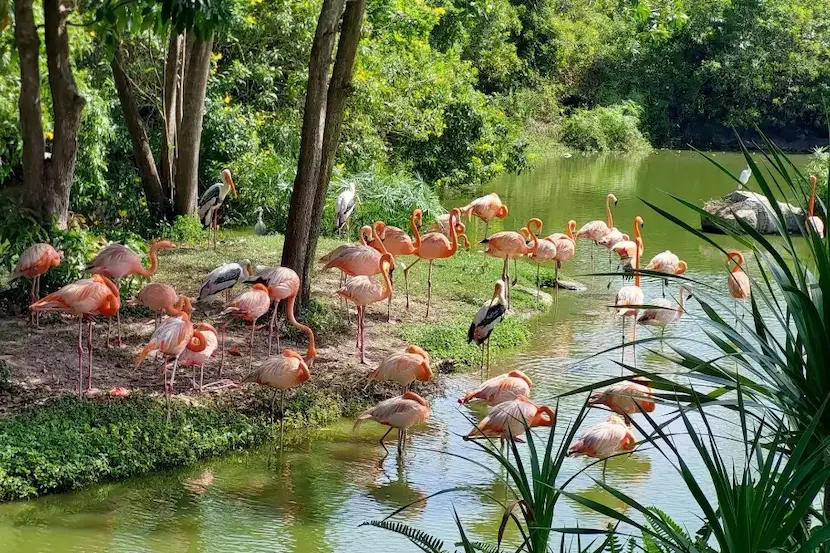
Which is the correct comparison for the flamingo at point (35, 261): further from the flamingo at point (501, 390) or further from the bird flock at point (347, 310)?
the flamingo at point (501, 390)

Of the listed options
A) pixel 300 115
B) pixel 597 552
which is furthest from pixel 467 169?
pixel 597 552

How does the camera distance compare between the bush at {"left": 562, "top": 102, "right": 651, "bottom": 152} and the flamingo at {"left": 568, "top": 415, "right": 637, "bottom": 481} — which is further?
the bush at {"left": 562, "top": 102, "right": 651, "bottom": 152}

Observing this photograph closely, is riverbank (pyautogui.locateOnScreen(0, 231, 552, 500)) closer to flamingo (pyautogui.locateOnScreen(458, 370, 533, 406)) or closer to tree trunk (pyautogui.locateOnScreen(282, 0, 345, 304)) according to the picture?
tree trunk (pyautogui.locateOnScreen(282, 0, 345, 304))

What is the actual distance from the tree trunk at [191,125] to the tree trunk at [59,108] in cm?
350

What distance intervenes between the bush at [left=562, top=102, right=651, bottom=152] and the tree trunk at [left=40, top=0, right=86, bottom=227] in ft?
79.9

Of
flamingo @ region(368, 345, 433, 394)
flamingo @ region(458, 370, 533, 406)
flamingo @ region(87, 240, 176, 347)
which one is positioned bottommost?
flamingo @ region(458, 370, 533, 406)

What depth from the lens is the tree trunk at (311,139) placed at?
28.0ft

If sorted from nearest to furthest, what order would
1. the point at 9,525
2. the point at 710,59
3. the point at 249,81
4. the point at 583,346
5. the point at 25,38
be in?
the point at 9,525 → the point at 25,38 → the point at 583,346 → the point at 249,81 → the point at 710,59

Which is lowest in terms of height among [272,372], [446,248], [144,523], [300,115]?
[144,523]

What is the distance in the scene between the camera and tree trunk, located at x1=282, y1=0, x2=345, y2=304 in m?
8.54

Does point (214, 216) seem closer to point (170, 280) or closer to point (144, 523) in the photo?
point (170, 280)

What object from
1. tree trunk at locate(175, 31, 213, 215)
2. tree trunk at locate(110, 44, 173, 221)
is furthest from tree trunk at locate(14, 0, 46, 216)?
tree trunk at locate(175, 31, 213, 215)

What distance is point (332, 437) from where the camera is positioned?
24.0 ft

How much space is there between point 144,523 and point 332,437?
1818 mm
